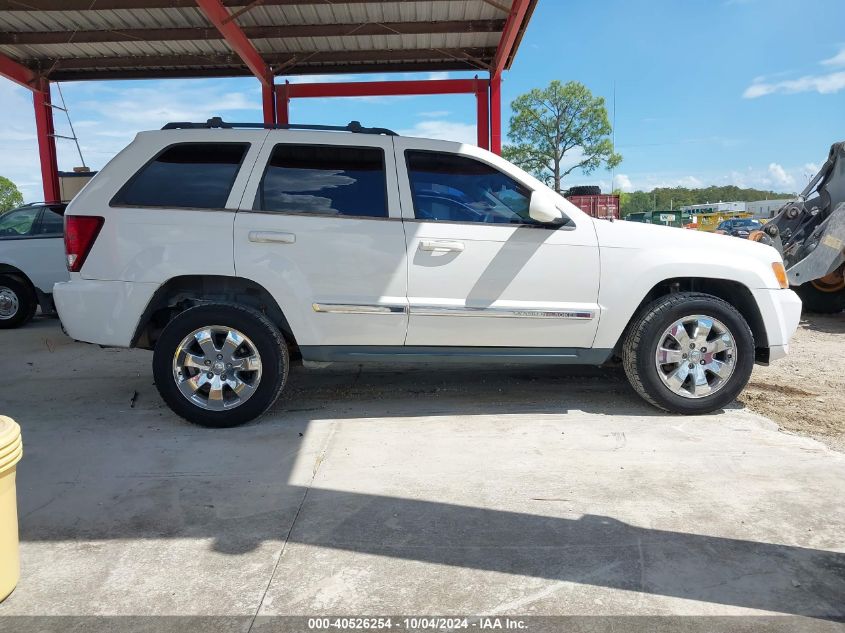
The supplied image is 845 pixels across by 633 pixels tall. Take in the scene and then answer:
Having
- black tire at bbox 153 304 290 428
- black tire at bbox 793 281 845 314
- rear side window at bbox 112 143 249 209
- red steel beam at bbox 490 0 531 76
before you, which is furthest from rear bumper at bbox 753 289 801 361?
red steel beam at bbox 490 0 531 76

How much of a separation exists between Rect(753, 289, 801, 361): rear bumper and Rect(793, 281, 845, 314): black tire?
531 cm

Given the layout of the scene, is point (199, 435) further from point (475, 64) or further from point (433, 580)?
point (475, 64)

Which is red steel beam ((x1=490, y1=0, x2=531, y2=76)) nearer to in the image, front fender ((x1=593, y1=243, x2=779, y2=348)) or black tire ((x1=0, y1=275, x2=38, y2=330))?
front fender ((x1=593, y1=243, x2=779, y2=348))

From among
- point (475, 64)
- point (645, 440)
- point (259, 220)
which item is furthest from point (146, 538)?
point (475, 64)

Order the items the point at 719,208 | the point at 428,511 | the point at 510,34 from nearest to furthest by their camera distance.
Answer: the point at 428,511
the point at 510,34
the point at 719,208

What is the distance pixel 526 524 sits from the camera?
3004 millimetres

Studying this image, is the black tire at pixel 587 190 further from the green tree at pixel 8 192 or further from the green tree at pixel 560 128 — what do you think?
the green tree at pixel 8 192

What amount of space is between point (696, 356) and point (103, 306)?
166 inches

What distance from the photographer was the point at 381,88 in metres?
11.8

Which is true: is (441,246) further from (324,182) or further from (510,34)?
(510,34)


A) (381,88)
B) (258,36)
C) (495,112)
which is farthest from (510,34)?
(258,36)

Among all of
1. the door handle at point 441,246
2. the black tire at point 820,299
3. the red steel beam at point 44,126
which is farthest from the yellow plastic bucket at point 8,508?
the red steel beam at point 44,126

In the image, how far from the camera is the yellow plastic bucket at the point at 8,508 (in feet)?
7.76

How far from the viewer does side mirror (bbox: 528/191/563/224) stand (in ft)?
13.9
